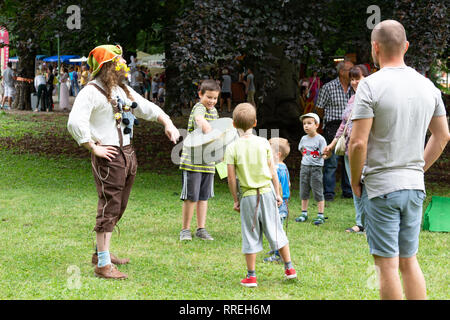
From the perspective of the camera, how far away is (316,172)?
818 cm

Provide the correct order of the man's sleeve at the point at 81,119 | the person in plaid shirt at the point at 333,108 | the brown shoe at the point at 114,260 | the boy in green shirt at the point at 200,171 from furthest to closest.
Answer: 1. the person in plaid shirt at the point at 333,108
2. the boy in green shirt at the point at 200,171
3. the brown shoe at the point at 114,260
4. the man's sleeve at the point at 81,119

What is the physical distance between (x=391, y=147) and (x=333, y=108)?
6107 millimetres

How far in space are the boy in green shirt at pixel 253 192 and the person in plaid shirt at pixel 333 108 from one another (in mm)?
4543

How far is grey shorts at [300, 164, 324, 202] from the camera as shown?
8.15 m

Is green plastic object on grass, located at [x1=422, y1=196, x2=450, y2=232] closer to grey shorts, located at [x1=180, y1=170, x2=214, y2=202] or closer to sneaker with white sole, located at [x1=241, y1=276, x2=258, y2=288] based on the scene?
grey shorts, located at [x1=180, y1=170, x2=214, y2=202]

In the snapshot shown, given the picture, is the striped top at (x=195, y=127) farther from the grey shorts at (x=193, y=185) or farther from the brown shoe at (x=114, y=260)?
the brown shoe at (x=114, y=260)

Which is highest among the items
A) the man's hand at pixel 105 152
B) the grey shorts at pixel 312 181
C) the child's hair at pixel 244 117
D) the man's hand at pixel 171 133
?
the child's hair at pixel 244 117

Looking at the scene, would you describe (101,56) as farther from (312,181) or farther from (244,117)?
(312,181)

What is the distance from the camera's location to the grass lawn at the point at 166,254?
4.98m

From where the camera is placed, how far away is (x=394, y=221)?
12.5 ft

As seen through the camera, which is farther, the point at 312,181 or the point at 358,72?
the point at 312,181

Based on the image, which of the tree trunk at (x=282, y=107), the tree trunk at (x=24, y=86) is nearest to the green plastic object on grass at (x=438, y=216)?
the tree trunk at (x=282, y=107)

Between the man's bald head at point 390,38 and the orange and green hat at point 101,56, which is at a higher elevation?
the man's bald head at point 390,38

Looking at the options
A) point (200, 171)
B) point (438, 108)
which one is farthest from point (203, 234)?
point (438, 108)
